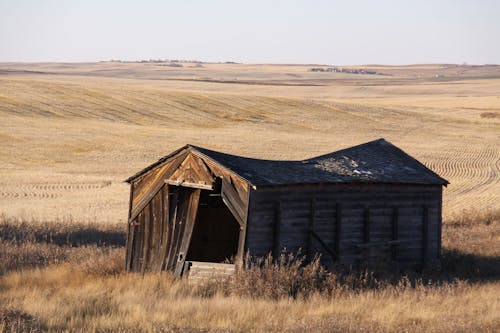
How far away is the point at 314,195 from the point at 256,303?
4.30 meters

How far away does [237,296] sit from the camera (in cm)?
1351

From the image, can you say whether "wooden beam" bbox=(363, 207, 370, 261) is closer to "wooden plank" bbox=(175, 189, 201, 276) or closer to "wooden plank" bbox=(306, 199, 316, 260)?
"wooden plank" bbox=(306, 199, 316, 260)

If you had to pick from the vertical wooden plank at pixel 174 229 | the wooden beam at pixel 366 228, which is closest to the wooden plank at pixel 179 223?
the vertical wooden plank at pixel 174 229

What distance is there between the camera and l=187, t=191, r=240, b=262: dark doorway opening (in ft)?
60.7

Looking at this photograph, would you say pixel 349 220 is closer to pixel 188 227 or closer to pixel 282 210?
pixel 282 210

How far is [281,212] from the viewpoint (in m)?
15.8

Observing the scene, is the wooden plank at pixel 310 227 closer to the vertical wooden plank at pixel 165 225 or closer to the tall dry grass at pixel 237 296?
the tall dry grass at pixel 237 296

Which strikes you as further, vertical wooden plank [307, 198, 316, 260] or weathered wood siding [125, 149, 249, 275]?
vertical wooden plank [307, 198, 316, 260]

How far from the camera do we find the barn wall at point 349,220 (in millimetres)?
15711

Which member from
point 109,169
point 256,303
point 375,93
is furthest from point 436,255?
point 375,93

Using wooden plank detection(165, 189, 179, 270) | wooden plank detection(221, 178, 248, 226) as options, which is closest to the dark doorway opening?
wooden plank detection(165, 189, 179, 270)

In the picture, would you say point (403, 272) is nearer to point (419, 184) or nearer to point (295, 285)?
point (419, 184)

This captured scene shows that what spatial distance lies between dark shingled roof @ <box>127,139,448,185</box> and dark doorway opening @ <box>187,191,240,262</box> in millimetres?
2060

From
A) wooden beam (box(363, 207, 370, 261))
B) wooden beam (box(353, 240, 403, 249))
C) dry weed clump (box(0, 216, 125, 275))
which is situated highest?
wooden beam (box(363, 207, 370, 261))
